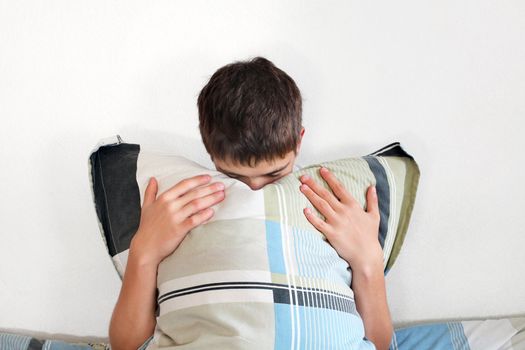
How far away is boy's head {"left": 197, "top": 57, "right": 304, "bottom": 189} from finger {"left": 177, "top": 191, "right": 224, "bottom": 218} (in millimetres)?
65

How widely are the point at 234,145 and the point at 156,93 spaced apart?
0.36m

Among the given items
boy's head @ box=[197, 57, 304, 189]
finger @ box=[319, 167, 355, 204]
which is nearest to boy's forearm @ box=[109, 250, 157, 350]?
boy's head @ box=[197, 57, 304, 189]

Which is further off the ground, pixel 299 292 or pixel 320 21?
pixel 320 21

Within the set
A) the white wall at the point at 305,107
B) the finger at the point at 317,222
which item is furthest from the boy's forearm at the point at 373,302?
the white wall at the point at 305,107

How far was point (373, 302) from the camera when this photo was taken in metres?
0.96

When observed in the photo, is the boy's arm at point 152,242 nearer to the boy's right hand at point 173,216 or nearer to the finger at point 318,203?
the boy's right hand at point 173,216

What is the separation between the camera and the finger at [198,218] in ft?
2.72

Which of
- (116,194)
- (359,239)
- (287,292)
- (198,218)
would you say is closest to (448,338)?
(359,239)

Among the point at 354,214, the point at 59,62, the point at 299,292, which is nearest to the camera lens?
the point at 299,292

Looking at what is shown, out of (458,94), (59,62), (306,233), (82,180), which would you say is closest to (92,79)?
(59,62)

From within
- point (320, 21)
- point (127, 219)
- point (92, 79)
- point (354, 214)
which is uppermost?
point (320, 21)

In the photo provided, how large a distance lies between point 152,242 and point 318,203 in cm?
28

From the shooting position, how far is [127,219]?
3.33ft

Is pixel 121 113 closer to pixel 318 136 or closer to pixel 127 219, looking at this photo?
pixel 127 219
